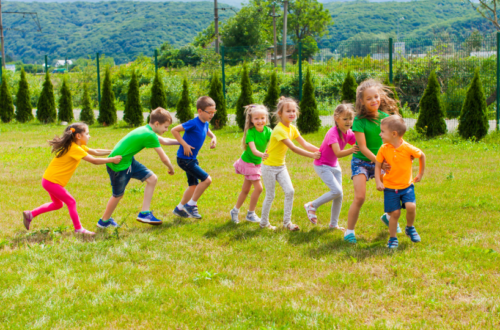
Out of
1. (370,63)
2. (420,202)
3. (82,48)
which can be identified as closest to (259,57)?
(370,63)

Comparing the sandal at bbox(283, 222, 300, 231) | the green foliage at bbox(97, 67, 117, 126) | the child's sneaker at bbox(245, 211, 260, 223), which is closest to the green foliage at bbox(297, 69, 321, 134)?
the green foliage at bbox(97, 67, 117, 126)

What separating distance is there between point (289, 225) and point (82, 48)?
16284cm

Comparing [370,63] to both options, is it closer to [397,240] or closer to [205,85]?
[205,85]

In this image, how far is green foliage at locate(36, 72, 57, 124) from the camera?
1947 centimetres

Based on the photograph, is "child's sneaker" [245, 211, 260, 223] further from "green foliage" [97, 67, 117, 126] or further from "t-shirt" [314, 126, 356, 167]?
"green foliage" [97, 67, 117, 126]

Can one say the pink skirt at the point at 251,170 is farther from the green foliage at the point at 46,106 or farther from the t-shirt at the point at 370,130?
the green foliage at the point at 46,106

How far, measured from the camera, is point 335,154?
530 centimetres

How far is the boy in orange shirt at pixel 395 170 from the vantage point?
4.75 metres

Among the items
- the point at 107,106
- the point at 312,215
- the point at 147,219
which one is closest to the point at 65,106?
the point at 107,106

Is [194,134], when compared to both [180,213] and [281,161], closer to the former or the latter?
[180,213]

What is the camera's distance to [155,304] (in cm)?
369

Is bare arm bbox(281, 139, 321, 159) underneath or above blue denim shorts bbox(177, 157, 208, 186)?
above

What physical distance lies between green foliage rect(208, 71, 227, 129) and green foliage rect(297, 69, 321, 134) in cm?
304

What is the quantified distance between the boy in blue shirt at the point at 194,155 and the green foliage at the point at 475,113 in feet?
29.6
